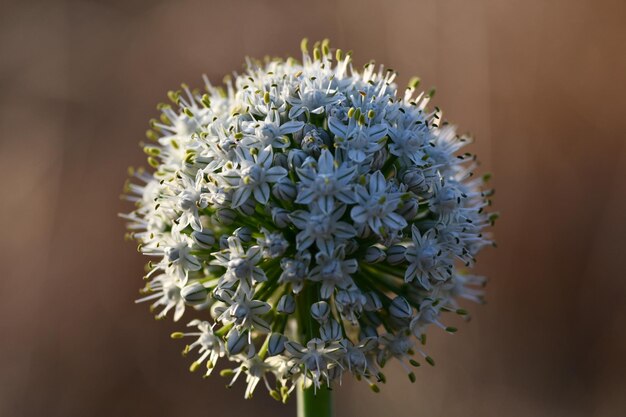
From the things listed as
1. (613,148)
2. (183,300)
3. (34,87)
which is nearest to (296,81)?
(183,300)

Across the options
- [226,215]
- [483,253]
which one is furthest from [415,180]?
[483,253]

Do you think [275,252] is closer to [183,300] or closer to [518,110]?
[183,300]

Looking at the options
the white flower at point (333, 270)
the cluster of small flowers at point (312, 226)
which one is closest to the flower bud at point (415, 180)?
the cluster of small flowers at point (312, 226)

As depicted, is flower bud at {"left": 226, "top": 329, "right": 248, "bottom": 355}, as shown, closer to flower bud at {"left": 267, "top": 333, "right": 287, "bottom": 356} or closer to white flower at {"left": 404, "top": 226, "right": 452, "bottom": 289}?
flower bud at {"left": 267, "top": 333, "right": 287, "bottom": 356}

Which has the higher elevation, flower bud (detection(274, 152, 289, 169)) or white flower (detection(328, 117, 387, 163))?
white flower (detection(328, 117, 387, 163))

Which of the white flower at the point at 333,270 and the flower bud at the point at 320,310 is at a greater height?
the white flower at the point at 333,270

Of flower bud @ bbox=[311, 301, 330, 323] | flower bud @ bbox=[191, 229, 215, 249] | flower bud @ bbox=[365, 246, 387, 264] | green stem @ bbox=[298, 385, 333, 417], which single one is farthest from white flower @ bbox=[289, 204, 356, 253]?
green stem @ bbox=[298, 385, 333, 417]

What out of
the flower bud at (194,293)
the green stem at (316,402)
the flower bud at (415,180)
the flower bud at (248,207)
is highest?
the flower bud at (415,180)

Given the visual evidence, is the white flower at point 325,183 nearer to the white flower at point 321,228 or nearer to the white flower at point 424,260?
the white flower at point 321,228
